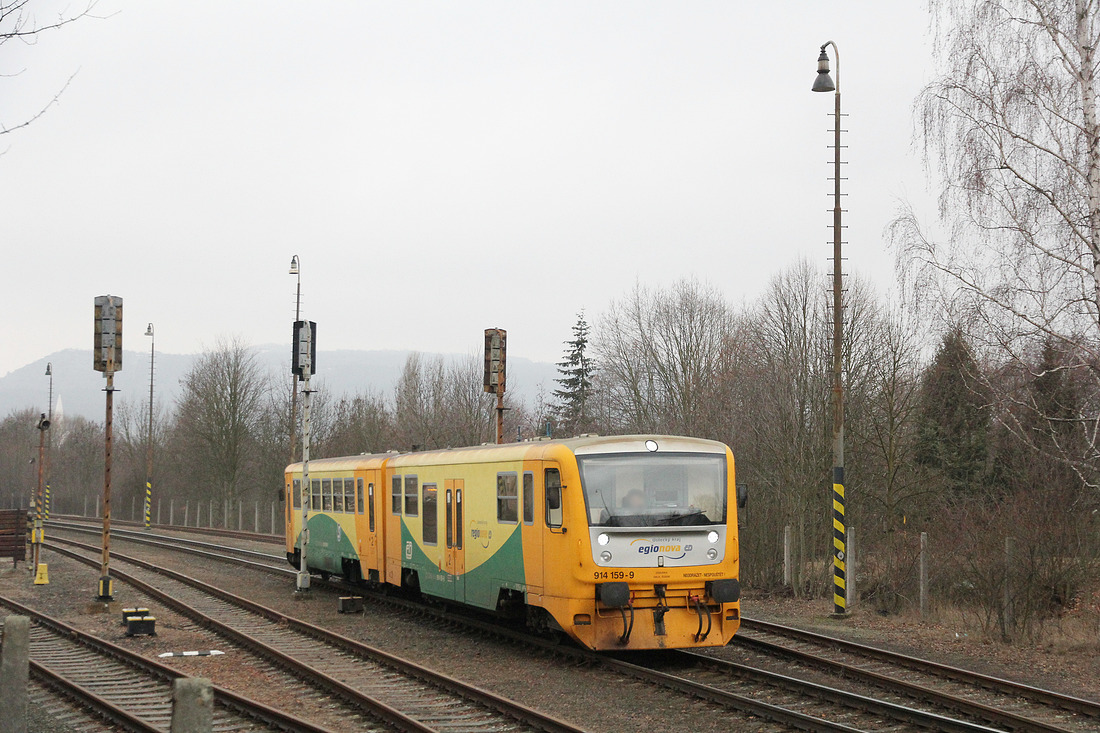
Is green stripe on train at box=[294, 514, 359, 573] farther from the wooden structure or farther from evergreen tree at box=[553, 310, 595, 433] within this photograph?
evergreen tree at box=[553, 310, 595, 433]

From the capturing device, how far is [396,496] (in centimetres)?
2008

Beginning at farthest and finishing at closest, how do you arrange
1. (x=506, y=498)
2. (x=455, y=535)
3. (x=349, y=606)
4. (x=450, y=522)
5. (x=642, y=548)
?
(x=349, y=606) → (x=450, y=522) → (x=455, y=535) → (x=506, y=498) → (x=642, y=548)

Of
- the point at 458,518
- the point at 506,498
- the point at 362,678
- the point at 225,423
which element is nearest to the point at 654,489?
the point at 506,498

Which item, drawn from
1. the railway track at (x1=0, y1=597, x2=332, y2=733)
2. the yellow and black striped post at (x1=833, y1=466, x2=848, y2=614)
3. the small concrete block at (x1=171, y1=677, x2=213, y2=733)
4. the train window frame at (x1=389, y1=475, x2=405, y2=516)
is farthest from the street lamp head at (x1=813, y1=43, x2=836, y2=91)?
the small concrete block at (x1=171, y1=677, x2=213, y2=733)

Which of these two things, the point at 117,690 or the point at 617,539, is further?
the point at 617,539

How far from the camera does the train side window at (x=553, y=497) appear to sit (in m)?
13.7

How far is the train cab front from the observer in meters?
13.2

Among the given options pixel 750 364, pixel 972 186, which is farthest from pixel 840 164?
pixel 750 364

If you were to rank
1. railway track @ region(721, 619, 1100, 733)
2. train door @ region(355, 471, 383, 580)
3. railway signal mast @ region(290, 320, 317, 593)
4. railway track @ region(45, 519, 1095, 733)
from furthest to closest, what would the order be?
railway signal mast @ region(290, 320, 317, 593) < train door @ region(355, 471, 383, 580) < railway track @ region(721, 619, 1100, 733) < railway track @ region(45, 519, 1095, 733)

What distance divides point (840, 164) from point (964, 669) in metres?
8.99

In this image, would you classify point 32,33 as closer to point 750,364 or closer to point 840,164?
point 840,164

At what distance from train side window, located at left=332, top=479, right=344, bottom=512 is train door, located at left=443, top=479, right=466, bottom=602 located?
657 centimetres

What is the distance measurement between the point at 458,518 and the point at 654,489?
435 cm

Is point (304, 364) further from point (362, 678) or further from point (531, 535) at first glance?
point (362, 678)
